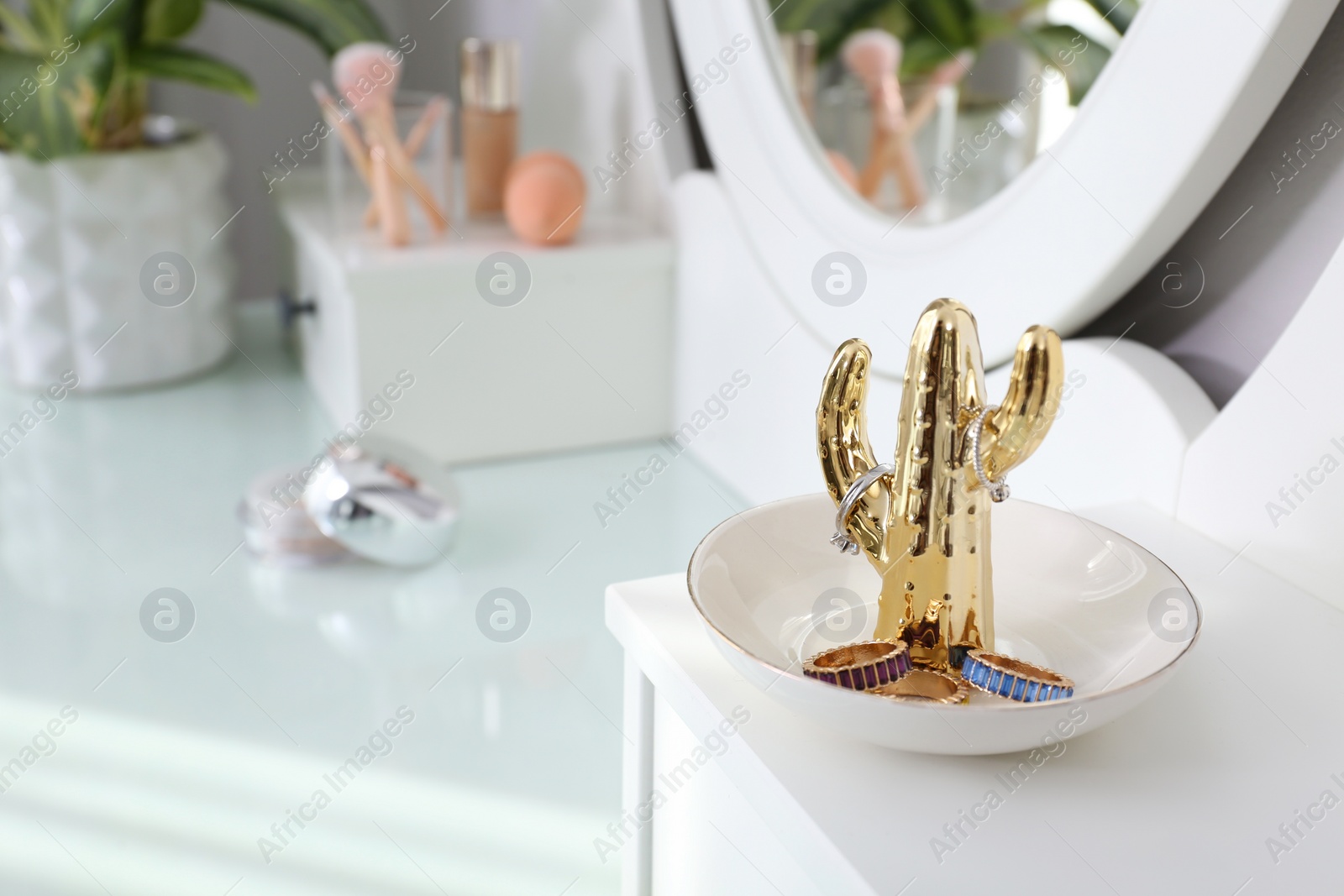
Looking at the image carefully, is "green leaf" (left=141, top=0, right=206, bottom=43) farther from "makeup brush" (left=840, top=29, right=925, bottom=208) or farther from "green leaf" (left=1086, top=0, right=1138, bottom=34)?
"green leaf" (left=1086, top=0, right=1138, bottom=34)

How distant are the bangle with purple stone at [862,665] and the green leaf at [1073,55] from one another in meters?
0.29

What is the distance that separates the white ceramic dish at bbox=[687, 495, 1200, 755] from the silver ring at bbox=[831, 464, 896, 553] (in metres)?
0.04

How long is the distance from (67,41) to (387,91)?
26cm

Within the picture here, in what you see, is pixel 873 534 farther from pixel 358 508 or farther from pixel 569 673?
pixel 358 508

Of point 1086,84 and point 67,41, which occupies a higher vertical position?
point 67,41

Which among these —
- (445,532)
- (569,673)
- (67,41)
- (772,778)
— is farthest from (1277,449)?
(67,41)

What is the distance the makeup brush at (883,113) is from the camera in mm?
717

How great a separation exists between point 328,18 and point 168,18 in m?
0.14

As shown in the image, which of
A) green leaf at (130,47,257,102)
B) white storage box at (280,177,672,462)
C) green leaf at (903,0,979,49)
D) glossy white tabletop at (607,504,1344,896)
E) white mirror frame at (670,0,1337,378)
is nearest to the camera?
glossy white tabletop at (607,504,1344,896)

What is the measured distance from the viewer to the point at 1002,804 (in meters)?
0.36

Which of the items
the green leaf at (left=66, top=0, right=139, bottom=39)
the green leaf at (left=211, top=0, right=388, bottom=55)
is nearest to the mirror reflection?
the green leaf at (left=211, top=0, right=388, bottom=55)

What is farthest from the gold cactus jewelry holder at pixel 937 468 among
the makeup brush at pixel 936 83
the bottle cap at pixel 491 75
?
the bottle cap at pixel 491 75

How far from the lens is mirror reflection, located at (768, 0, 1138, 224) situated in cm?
59

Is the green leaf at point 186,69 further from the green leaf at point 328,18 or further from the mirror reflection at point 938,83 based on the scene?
the mirror reflection at point 938,83
